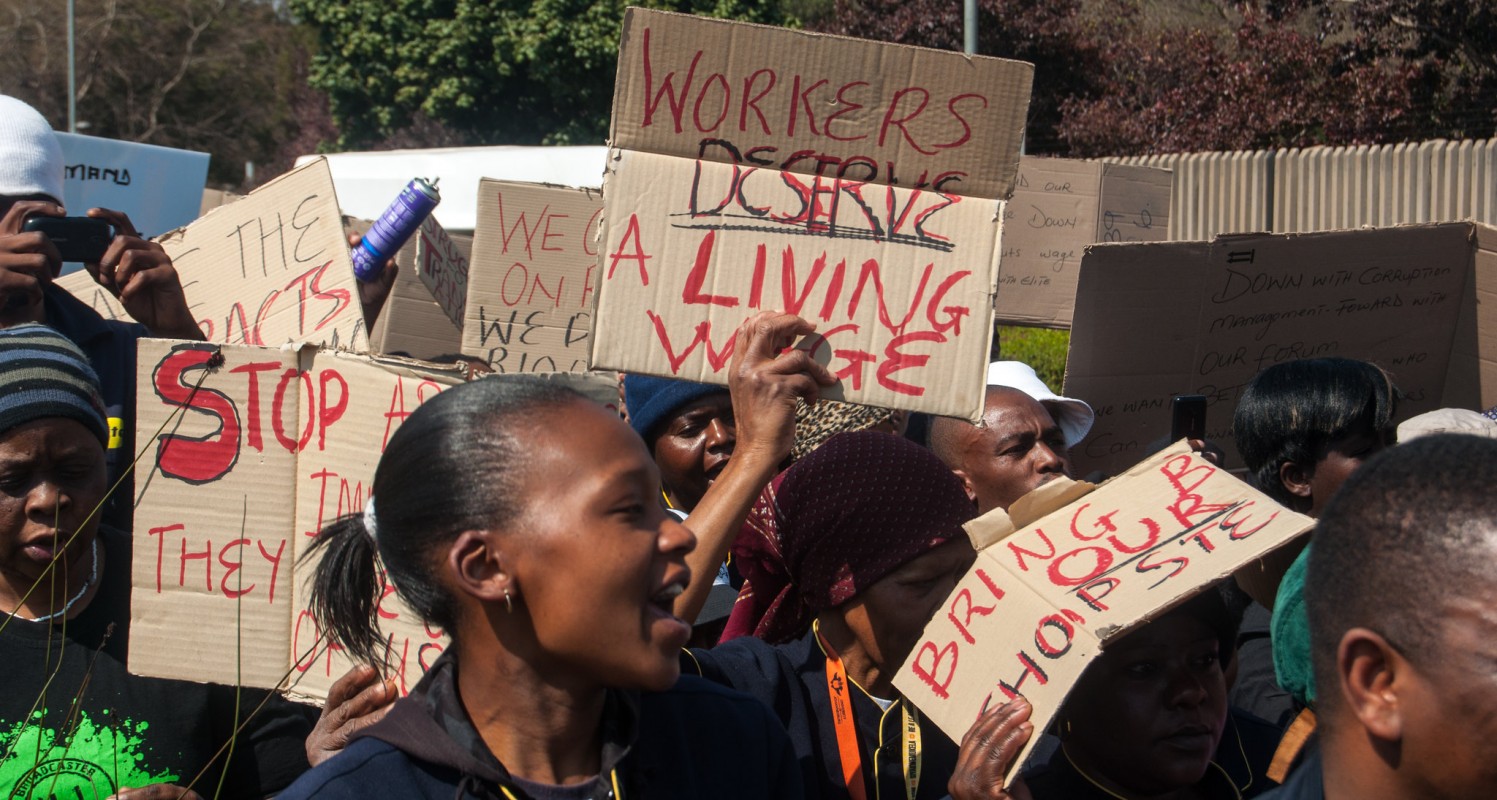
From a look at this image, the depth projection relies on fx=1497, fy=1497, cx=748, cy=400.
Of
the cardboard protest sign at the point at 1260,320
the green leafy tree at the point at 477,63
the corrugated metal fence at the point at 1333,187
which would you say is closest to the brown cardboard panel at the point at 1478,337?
the cardboard protest sign at the point at 1260,320

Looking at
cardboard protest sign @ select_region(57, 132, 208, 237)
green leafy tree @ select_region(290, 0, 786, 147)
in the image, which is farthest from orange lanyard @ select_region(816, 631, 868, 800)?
green leafy tree @ select_region(290, 0, 786, 147)

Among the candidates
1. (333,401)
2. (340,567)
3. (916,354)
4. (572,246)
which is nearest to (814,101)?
(916,354)

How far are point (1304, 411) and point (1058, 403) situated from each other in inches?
28.5

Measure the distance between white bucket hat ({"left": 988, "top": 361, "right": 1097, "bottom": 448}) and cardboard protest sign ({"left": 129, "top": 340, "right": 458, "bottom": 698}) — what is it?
200cm

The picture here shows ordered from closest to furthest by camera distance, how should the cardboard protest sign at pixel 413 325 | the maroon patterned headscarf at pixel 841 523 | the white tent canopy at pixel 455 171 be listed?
1. the maroon patterned headscarf at pixel 841 523
2. the cardboard protest sign at pixel 413 325
3. the white tent canopy at pixel 455 171

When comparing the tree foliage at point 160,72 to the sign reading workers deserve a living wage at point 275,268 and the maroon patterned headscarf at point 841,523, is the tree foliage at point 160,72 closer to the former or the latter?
the sign reading workers deserve a living wage at point 275,268

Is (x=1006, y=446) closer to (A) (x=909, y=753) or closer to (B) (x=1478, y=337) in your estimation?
(A) (x=909, y=753)

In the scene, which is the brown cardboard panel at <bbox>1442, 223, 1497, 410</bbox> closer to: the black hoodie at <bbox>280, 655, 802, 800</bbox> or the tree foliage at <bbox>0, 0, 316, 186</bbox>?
the black hoodie at <bbox>280, 655, 802, 800</bbox>

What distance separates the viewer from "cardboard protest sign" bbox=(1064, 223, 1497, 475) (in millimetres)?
3900

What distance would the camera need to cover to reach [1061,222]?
570 cm

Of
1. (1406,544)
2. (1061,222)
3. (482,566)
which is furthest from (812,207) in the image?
(1061,222)

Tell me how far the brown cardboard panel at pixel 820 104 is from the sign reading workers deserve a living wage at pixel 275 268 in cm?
82

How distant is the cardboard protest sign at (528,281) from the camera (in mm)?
4418

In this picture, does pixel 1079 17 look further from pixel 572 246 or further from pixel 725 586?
pixel 725 586
